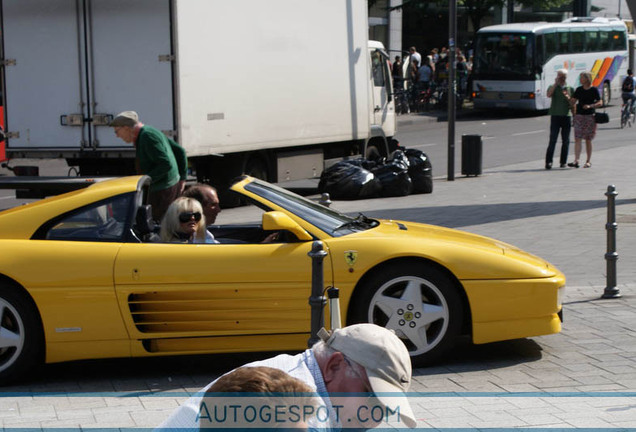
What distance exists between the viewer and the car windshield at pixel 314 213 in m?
6.48

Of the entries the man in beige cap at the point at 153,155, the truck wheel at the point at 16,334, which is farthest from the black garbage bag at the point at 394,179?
the truck wheel at the point at 16,334

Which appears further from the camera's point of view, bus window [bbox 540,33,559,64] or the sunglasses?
bus window [bbox 540,33,559,64]

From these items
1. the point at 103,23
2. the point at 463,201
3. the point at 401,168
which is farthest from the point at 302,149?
the point at 103,23

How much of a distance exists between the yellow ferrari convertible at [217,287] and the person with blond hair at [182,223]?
0.16 meters

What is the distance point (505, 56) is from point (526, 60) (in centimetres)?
86

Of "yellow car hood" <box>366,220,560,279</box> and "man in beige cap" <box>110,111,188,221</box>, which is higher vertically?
"man in beige cap" <box>110,111,188,221</box>

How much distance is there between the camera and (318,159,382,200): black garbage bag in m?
15.9

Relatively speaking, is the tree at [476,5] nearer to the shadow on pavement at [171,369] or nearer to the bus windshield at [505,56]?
the bus windshield at [505,56]

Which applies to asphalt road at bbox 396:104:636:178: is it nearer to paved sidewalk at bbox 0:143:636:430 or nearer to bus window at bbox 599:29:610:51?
bus window at bbox 599:29:610:51

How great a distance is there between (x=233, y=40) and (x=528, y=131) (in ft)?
54.8

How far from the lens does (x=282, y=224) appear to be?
20.1ft

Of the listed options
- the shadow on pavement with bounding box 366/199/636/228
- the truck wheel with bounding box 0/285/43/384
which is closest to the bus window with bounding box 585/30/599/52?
the shadow on pavement with bounding box 366/199/636/228

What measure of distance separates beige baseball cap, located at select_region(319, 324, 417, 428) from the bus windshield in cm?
3333

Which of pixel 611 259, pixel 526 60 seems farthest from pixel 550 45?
pixel 611 259
